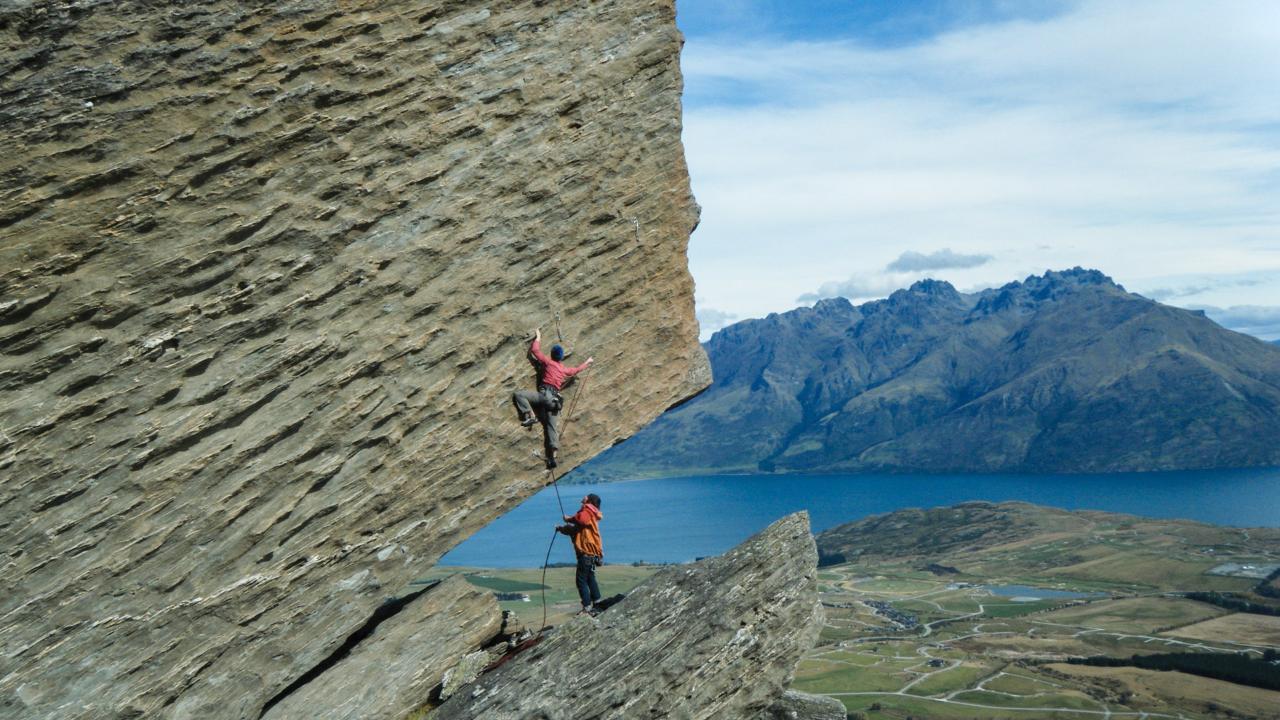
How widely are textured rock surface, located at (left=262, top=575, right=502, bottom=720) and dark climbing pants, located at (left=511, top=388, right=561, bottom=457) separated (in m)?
4.07

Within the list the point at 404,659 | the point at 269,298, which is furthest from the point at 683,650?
the point at 269,298

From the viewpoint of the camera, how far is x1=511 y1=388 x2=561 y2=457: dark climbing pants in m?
21.2

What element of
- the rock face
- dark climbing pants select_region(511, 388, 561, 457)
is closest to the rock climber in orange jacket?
the rock face

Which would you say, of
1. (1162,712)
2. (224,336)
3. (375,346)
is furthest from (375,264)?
(1162,712)

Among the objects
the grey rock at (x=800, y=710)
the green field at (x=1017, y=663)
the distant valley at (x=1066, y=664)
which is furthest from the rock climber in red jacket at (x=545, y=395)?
the distant valley at (x=1066, y=664)

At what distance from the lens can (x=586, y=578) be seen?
68.9ft

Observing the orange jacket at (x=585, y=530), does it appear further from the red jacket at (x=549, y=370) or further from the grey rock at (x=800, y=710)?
the grey rock at (x=800, y=710)

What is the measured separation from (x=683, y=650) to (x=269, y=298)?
37.7 feet

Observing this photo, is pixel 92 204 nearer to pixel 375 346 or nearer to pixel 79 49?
pixel 79 49

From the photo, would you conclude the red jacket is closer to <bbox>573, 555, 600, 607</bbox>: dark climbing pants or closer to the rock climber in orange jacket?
the rock climber in orange jacket

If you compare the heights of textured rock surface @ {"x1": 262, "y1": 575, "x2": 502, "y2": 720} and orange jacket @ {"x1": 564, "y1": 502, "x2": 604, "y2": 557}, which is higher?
orange jacket @ {"x1": 564, "y1": 502, "x2": 604, "y2": 557}

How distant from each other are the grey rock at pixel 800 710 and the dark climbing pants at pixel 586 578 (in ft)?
16.1

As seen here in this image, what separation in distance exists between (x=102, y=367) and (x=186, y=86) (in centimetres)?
569

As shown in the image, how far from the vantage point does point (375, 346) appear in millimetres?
18891
